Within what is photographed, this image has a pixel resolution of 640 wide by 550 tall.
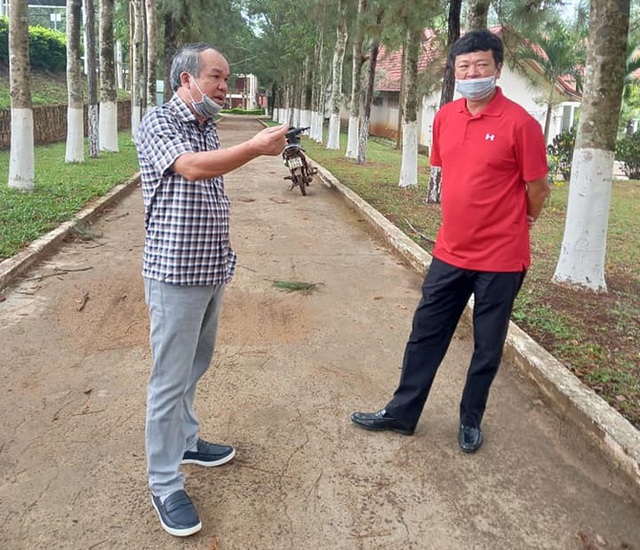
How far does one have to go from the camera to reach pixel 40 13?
219 feet

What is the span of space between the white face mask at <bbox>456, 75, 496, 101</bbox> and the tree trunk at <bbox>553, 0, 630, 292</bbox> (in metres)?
3.14

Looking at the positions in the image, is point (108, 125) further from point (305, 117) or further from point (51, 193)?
point (305, 117)

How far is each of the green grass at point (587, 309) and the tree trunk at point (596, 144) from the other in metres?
0.35

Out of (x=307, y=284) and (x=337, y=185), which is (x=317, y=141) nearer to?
(x=337, y=185)

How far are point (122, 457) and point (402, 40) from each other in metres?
11.4

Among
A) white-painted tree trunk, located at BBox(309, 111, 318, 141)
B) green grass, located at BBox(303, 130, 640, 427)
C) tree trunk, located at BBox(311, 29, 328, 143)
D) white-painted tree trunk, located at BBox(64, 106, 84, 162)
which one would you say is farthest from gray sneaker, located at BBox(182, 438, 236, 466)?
white-painted tree trunk, located at BBox(309, 111, 318, 141)

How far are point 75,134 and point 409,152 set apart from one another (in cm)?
744

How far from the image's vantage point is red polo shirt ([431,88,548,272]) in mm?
2873

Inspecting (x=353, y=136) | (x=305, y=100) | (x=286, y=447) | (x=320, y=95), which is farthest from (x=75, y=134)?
(x=305, y=100)

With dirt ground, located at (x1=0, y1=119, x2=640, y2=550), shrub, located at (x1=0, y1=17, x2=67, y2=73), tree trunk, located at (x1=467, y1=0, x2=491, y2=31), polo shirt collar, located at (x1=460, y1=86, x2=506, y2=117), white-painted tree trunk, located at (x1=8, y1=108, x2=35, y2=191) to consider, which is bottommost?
dirt ground, located at (x1=0, y1=119, x2=640, y2=550)

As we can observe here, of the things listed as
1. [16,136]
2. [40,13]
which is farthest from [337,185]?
[40,13]

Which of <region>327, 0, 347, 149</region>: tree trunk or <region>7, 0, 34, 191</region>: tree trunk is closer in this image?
<region>7, 0, 34, 191</region>: tree trunk

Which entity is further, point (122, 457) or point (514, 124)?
point (122, 457)

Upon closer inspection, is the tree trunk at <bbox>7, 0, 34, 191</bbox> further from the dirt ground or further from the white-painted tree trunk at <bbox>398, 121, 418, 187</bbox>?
the white-painted tree trunk at <bbox>398, 121, 418, 187</bbox>
